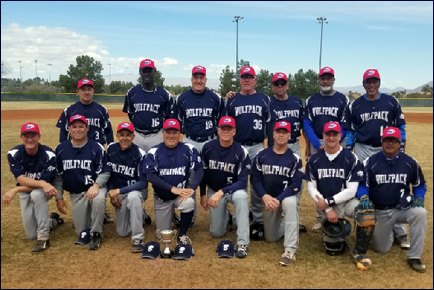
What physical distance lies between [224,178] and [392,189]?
2087mm

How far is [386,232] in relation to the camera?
4406 millimetres

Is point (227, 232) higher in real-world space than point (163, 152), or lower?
lower

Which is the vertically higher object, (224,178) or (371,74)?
(371,74)

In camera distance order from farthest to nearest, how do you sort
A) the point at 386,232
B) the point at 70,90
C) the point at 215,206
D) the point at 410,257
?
1. the point at 70,90
2. the point at 215,206
3. the point at 386,232
4. the point at 410,257

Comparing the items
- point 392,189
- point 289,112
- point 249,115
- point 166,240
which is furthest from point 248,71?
point 166,240

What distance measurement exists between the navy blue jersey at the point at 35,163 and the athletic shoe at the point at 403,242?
15.2 feet

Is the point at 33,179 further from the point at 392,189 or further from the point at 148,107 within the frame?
the point at 392,189

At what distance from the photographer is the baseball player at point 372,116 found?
5.00 m

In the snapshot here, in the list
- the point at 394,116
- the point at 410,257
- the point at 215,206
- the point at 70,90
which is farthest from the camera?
the point at 70,90

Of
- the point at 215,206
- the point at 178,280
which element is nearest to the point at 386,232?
the point at 215,206

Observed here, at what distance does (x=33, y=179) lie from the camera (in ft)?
15.9

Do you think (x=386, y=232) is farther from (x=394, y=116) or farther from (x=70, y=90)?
(x=70, y=90)

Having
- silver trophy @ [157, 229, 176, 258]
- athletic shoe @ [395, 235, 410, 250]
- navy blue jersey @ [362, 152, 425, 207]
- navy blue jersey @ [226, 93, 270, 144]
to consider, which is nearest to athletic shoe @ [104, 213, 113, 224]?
silver trophy @ [157, 229, 176, 258]

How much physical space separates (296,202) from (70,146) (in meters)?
3.10
